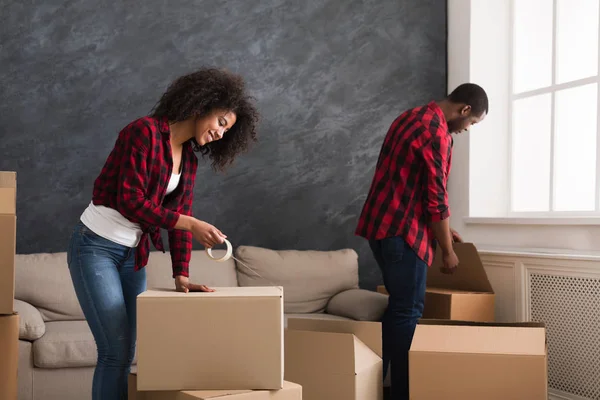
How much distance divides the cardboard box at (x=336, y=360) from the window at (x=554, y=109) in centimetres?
135

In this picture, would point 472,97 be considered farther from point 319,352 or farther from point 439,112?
point 319,352

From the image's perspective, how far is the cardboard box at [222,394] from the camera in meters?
1.98

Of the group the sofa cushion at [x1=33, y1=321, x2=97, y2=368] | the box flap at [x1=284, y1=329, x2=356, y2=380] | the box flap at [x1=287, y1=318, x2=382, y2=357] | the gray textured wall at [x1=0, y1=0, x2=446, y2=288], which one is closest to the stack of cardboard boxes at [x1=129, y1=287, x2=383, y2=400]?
the box flap at [x1=284, y1=329, x2=356, y2=380]

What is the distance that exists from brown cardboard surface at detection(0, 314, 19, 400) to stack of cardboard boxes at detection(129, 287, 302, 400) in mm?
436

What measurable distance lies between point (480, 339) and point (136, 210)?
1416 millimetres

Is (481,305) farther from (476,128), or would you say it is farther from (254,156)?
(254,156)

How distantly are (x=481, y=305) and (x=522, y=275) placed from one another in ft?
0.90

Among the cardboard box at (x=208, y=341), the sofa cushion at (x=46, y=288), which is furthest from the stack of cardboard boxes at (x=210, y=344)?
the sofa cushion at (x=46, y=288)

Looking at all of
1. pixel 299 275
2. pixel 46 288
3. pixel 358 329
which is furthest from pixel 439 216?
pixel 46 288

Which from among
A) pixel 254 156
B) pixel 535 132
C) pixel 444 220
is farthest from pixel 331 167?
pixel 444 220

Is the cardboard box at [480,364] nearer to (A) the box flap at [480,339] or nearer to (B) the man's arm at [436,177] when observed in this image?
(A) the box flap at [480,339]

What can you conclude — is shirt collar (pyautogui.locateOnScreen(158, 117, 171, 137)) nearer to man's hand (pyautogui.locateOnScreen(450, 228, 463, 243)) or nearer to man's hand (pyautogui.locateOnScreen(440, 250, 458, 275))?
man's hand (pyautogui.locateOnScreen(440, 250, 458, 275))

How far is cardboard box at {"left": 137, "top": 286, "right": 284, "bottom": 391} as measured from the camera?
2008mm

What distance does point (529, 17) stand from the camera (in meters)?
4.14
